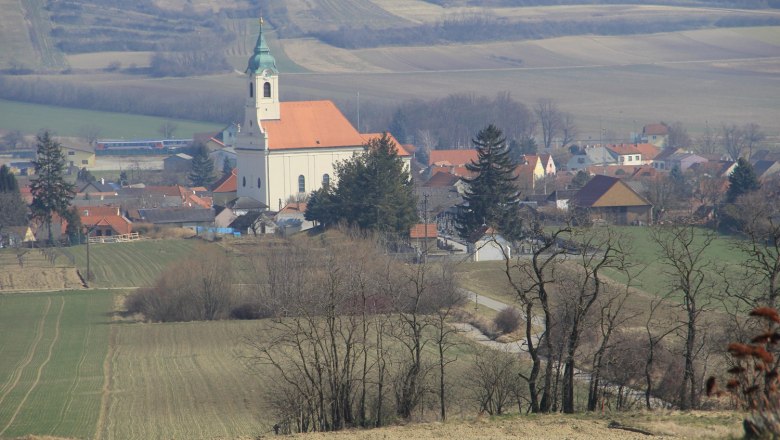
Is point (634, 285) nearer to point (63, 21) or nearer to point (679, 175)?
point (679, 175)

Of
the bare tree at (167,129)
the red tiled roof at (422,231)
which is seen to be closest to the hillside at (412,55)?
the bare tree at (167,129)

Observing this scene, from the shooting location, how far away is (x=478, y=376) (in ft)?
70.8

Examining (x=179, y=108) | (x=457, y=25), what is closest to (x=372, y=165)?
(x=179, y=108)

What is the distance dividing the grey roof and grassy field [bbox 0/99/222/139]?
4233 cm

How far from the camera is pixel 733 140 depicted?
285ft

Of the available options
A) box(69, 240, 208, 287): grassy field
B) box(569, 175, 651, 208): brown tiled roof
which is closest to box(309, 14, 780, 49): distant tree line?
box(569, 175, 651, 208): brown tiled roof

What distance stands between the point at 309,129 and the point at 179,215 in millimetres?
7384

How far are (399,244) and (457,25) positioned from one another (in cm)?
9984

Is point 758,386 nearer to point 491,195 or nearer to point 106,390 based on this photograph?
point 106,390

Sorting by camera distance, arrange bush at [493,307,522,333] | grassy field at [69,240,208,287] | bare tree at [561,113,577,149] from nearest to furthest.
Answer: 1. bush at [493,307,522,333]
2. grassy field at [69,240,208,287]
3. bare tree at [561,113,577,149]

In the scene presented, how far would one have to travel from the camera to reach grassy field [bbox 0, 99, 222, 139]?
325 ft

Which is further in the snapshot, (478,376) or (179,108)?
(179,108)

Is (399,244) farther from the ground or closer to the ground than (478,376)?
closer to the ground

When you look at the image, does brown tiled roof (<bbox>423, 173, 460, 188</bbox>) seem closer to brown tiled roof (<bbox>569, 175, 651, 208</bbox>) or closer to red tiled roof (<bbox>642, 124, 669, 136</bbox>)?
brown tiled roof (<bbox>569, 175, 651, 208</bbox>)
